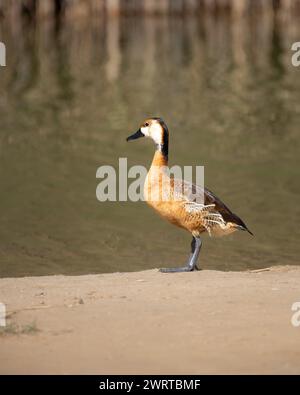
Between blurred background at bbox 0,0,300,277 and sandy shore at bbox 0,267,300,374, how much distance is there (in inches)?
106

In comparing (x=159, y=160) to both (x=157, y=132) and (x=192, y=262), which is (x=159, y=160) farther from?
(x=192, y=262)

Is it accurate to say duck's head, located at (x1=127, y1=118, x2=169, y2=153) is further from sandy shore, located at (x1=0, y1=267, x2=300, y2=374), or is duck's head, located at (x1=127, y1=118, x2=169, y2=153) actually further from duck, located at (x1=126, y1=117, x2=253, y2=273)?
sandy shore, located at (x1=0, y1=267, x2=300, y2=374)

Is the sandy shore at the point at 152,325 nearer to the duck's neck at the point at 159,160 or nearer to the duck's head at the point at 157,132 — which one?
the duck's neck at the point at 159,160

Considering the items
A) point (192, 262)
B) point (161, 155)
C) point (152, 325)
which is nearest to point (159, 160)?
point (161, 155)

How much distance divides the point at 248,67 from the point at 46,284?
17504 millimetres

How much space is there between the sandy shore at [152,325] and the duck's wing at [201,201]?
0.78 meters

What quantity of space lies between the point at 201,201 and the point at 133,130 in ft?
27.9


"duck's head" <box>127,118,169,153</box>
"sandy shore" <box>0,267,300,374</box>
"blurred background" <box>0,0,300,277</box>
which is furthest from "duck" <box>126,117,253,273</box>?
"blurred background" <box>0,0,300,277</box>

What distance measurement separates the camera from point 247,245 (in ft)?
39.1

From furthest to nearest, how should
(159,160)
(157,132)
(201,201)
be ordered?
1. (157,132)
2. (159,160)
3. (201,201)

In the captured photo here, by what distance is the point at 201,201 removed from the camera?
30.1ft

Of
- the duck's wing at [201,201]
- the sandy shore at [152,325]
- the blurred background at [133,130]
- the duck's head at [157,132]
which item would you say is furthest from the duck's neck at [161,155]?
the blurred background at [133,130]

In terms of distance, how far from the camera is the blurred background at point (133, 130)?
11.9 m

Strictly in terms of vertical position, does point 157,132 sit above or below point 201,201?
above
